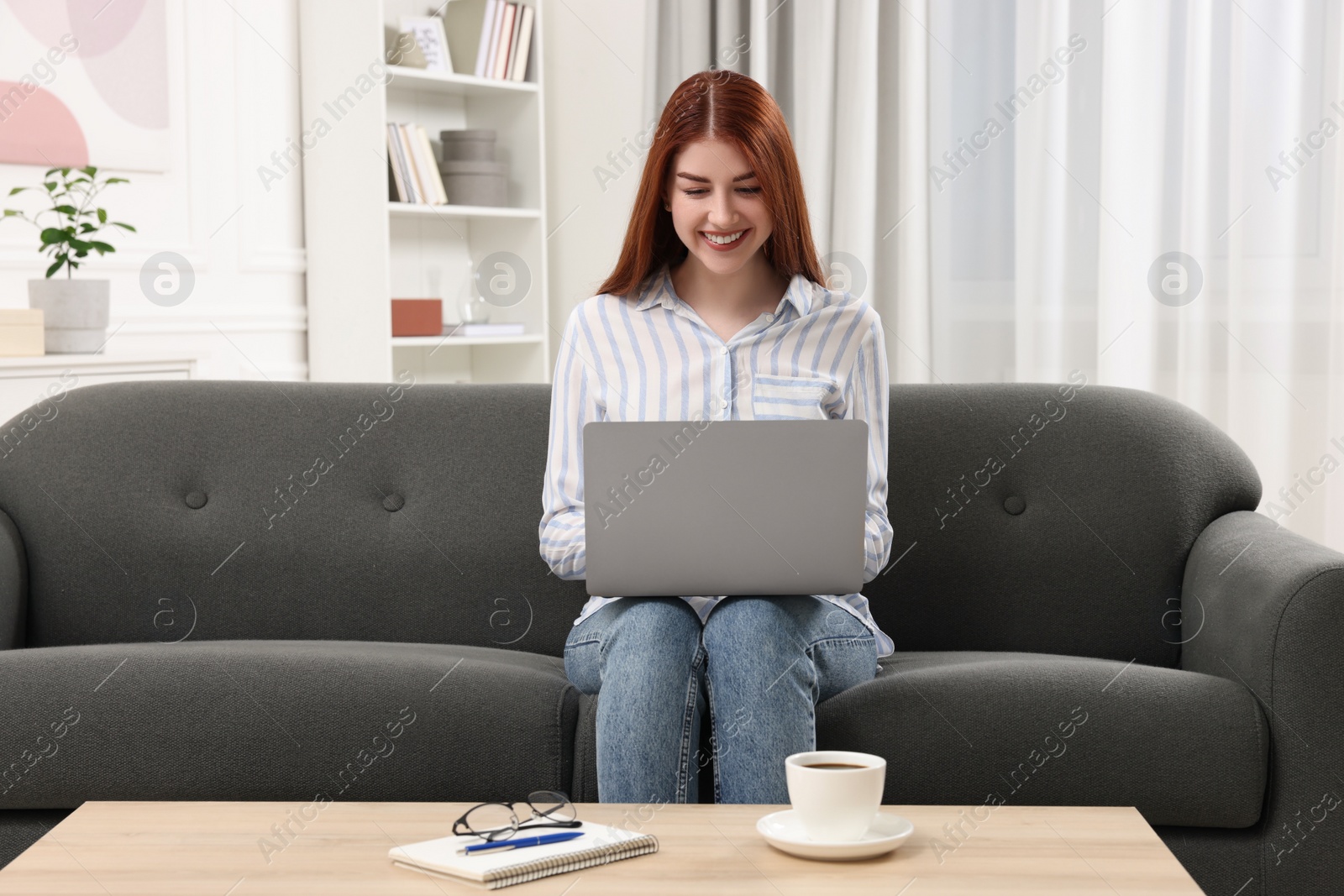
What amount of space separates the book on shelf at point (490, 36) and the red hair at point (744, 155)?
2265 mm

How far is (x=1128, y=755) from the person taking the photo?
1.56 m

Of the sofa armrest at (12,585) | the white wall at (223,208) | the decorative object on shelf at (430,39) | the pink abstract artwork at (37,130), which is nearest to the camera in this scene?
the sofa armrest at (12,585)

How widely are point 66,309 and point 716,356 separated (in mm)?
1736

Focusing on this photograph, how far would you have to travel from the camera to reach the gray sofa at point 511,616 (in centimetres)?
157

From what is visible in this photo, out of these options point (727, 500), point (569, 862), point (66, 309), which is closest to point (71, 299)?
point (66, 309)

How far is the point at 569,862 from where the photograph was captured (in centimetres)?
100

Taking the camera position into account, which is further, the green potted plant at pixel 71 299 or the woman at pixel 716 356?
the green potted plant at pixel 71 299

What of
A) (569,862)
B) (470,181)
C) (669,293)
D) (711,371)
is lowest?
(569,862)

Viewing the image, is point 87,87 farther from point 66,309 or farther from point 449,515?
point 449,515

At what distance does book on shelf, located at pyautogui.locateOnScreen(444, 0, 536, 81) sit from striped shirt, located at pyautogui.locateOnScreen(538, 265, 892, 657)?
232 cm

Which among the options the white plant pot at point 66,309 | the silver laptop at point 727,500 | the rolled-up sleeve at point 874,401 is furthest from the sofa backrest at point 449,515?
the white plant pot at point 66,309

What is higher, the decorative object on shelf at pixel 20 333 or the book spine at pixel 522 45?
the book spine at pixel 522 45

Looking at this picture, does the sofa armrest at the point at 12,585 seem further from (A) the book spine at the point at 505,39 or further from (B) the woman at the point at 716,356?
(A) the book spine at the point at 505,39

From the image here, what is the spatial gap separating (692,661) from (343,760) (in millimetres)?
469
